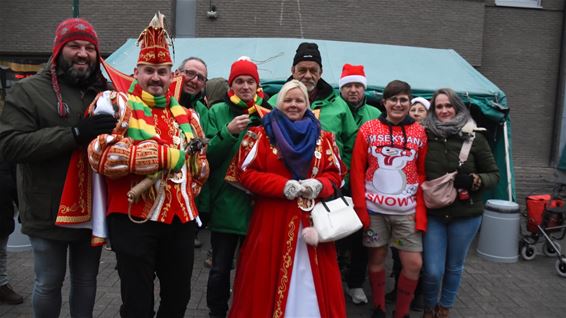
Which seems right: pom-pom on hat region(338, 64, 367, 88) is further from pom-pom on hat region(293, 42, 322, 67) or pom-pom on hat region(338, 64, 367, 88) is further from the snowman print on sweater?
the snowman print on sweater

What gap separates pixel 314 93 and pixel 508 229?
12.2 feet

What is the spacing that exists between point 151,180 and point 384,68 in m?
5.96

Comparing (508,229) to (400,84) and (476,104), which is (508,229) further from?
(400,84)

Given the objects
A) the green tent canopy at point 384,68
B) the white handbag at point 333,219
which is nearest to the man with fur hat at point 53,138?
the white handbag at point 333,219

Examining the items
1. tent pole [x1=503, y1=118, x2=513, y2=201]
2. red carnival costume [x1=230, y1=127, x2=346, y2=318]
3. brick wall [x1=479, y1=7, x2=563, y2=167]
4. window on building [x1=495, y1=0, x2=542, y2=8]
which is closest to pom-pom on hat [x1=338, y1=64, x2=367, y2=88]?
red carnival costume [x1=230, y1=127, x2=346, y2=318]

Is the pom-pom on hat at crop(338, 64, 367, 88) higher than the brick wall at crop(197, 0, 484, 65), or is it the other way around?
the brick wall at crop(197, 0, 484, 65)

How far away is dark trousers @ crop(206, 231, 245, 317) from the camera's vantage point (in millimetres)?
3068

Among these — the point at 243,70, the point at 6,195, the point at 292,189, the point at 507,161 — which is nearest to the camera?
the point at 292,189

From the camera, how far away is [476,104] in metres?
6.56

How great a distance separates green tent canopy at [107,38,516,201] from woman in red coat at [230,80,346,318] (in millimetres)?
3694

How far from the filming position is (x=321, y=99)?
3.42 meters

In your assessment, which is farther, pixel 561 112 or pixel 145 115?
pixel 561 112

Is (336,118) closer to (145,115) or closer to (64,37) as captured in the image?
(145,115)

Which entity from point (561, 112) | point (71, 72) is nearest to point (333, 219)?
point (71, 72)
